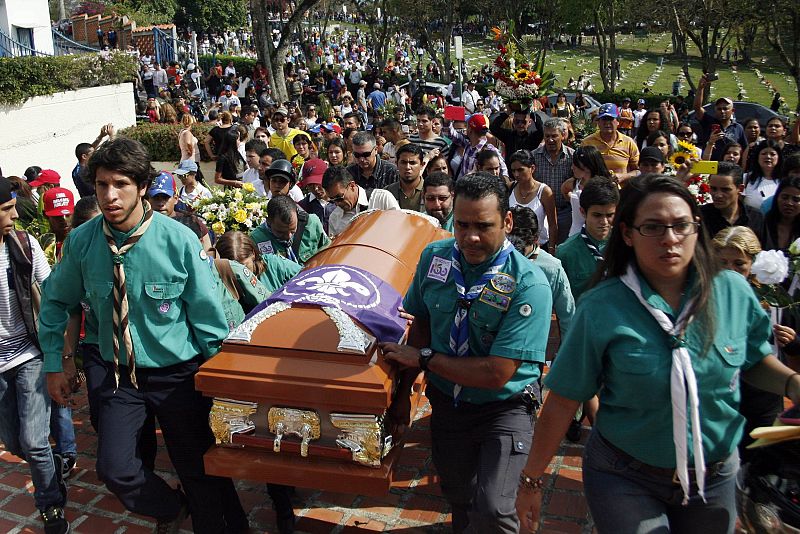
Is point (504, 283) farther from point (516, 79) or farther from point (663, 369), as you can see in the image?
point (516, 79)

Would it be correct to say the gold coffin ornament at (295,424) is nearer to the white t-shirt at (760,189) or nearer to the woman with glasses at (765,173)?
the white t-shirt at (760,189)

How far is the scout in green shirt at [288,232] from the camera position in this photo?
4949mm

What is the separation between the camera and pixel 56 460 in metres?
4.12

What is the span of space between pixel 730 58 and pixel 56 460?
5025cm

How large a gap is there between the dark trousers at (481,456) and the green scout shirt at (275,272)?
1.45 meters

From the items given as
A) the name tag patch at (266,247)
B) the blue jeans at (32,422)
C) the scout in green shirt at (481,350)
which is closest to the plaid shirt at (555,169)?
the name tag patch at (266,247)

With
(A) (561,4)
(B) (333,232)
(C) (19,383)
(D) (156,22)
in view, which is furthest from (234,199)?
(D) (156,22)

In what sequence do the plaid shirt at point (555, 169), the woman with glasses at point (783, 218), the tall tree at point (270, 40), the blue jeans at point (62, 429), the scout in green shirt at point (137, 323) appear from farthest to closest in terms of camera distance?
the tall tree at point (270, 40)
the plaid shirt at point (555, 169)
the woman with glasses at point (783, 218)
the blue jeans at point (62, 429)
the scout in green shirt at point (137, 323)

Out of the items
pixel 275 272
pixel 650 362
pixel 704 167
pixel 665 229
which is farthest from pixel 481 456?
pixel 704 167

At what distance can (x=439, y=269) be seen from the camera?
3.21m

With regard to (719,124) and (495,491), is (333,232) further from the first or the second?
(719,124)

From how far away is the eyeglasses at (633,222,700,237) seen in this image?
2332 mm

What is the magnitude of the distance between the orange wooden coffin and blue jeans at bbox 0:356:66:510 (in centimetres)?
107

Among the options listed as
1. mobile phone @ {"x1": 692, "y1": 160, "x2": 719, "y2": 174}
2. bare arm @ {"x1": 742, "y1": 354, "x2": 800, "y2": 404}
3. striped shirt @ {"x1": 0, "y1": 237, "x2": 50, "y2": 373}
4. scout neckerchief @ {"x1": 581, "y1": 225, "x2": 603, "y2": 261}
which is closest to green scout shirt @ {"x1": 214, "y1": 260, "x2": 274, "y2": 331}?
striped shirt @ {"x1": 0, "y1": 237, "x2": 50, "y2": 373}
